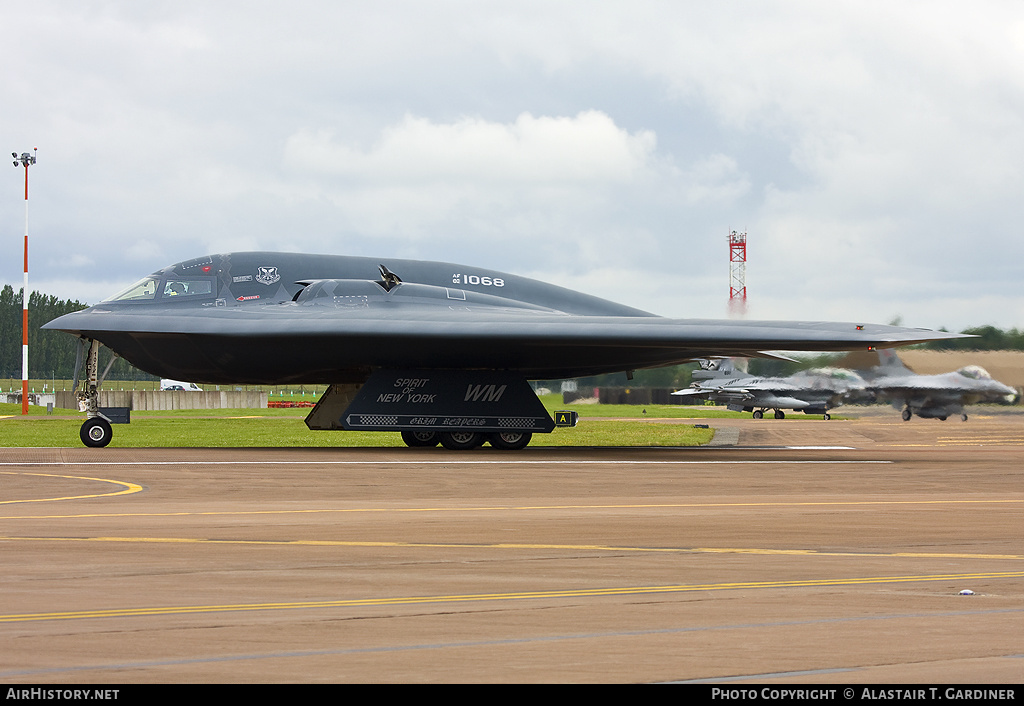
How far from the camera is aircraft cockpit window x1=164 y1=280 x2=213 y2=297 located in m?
25.0

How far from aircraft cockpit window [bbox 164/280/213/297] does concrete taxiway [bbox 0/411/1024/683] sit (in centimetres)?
920

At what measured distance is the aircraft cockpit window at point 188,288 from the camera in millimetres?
25000

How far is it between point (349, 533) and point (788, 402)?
55.9 meters

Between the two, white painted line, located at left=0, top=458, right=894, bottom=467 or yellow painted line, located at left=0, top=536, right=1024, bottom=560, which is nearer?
yellow painted line, located at left=0, top=536, right=1024, bottom=560

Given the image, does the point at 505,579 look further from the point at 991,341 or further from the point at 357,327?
the point at 991,341

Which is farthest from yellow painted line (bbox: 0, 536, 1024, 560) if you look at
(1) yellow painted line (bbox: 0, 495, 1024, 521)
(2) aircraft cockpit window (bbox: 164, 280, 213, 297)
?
(2) aircraft cockpit window (bbox: 164, 280, 213, 297)

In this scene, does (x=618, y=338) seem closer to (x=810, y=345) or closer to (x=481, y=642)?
(x=810, y=345)

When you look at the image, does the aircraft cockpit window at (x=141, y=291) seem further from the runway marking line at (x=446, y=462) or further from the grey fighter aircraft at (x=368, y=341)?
the runway marking line at (x=446, y=462)

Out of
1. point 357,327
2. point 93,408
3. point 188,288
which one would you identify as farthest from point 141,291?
point 357,327

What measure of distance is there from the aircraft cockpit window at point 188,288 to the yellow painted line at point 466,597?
1973 centimetres

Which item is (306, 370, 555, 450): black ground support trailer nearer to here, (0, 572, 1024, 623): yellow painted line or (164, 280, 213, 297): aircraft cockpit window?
A: (164, 280, 213, 297): aircraft cockpit window
